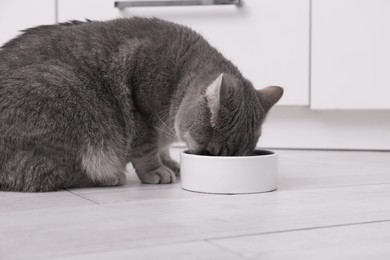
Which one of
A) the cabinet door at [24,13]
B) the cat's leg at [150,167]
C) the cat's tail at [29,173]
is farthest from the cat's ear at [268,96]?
the cabinet door at [24,13]

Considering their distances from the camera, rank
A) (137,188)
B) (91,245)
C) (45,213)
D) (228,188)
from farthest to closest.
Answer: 1. (137,188)
2. (228,188)
3. (45,213)
4. (91,245)

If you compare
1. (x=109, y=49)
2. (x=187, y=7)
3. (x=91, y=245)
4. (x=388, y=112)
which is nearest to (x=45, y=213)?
(x=91, y=245)

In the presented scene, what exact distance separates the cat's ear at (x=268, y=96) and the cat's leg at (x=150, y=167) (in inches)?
13.5

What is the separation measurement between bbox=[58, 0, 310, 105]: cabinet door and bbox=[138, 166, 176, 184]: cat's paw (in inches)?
35.3

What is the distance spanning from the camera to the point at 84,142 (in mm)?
1604

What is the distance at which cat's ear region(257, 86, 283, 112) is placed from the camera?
66.7 inches

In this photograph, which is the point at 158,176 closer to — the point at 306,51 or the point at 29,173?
the point at 29,173

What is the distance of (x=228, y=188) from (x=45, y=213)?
0.47 meters

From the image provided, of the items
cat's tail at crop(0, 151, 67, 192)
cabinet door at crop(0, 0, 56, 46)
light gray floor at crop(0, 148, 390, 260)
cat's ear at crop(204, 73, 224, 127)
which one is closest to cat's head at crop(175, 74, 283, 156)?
cat's ear at crop(204, 73, 224, 127)

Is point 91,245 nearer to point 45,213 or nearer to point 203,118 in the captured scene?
point 45,213

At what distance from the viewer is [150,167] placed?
1752 mm

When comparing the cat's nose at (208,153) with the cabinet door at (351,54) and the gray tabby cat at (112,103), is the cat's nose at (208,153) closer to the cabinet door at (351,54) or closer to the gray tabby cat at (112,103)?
the gray tabby cat at (112,103)

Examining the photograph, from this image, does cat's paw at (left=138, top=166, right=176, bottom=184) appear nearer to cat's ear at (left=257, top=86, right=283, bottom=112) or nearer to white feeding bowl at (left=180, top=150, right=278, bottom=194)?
white feeding bowl at (left=180, top=150, right=278, bottom=194)

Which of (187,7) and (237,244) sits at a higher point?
(187,7)
